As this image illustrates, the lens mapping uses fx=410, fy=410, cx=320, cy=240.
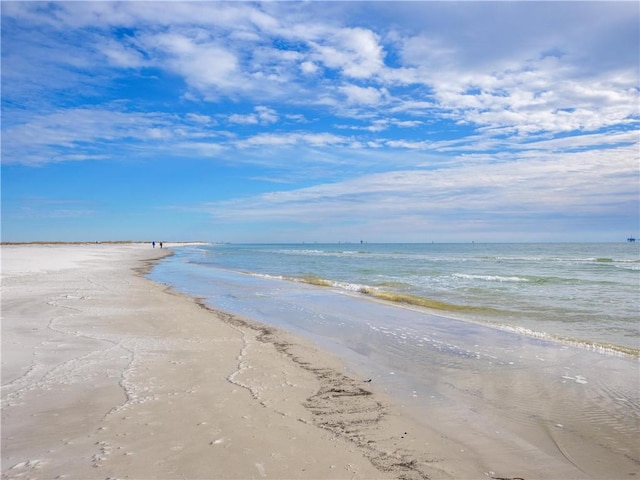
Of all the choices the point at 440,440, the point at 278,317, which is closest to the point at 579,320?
the point at 278,317

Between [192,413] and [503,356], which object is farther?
[503,356]

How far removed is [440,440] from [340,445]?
1.20 m

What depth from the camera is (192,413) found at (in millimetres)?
5109

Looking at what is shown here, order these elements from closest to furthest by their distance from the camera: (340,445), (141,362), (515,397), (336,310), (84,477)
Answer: (84,477)
(340,445)
(515,397)
(141,362)
(336,310)

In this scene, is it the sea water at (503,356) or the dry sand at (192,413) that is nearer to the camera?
the dry sand at (192,413)

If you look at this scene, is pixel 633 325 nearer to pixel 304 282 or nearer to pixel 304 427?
pixel 304 427

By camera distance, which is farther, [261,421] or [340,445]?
[261,421]

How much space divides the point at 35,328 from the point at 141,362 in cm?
408

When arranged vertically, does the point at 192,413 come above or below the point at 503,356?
above

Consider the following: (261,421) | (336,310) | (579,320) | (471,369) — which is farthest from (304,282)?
(261,421)

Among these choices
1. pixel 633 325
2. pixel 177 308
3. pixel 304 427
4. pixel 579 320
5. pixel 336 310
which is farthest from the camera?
pixel 336 310

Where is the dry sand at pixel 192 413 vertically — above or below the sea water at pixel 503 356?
above

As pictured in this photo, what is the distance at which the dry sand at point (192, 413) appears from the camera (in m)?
3.95

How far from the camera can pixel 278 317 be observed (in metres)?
13.1
